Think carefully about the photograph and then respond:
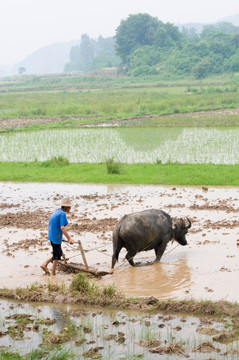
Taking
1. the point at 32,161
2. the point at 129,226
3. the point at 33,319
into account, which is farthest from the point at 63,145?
the point at 33,319

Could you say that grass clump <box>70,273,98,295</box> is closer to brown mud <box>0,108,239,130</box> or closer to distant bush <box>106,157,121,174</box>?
distant bush <box>106,157,121,174</box>

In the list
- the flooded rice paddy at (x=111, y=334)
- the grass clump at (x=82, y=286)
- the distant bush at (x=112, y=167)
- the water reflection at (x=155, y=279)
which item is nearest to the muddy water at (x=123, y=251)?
the water reflection at (x=155, y=279)

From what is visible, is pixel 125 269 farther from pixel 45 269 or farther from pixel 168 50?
pixel 168 50

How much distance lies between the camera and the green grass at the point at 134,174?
14766 mm

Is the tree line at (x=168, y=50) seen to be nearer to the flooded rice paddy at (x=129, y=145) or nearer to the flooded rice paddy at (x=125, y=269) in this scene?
the flooded rice paddy at (x=129, y=145)

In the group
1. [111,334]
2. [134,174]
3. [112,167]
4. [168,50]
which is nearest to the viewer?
[111,334]

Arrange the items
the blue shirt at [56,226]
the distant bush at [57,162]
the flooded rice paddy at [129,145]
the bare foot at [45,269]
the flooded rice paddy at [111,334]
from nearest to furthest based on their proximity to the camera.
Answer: the flooded rice paddy at [111,334] < the blue shirt at [56,226] < the bare foot at [45,269] < the distant bush at [57,162] < the flooded rice paddy at [129,145]

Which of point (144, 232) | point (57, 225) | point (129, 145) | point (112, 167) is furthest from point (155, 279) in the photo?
point (129, 145)

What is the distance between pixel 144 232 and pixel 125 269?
64 cm

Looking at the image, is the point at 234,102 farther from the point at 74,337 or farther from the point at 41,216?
the point at 74,337

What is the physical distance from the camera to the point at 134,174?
15836 mm

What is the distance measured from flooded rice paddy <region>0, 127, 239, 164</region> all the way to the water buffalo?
8.42m

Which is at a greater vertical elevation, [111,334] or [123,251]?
[111,334]

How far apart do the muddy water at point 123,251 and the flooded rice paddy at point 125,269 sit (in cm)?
2
